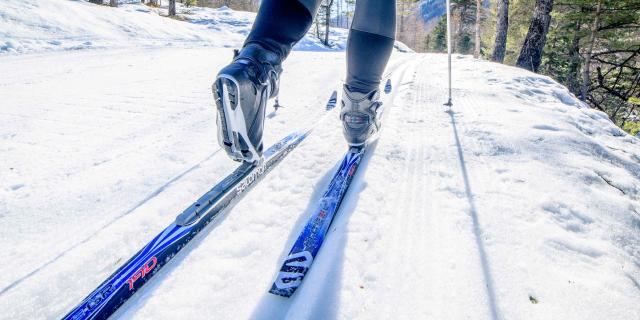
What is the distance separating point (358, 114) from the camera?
164 cm

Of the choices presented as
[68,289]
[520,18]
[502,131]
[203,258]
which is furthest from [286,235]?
[520,18]

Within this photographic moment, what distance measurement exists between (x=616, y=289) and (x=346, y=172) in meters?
0.92

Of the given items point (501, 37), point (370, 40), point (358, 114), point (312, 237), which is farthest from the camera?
point (501, 37)

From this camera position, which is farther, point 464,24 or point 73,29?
point 464,24

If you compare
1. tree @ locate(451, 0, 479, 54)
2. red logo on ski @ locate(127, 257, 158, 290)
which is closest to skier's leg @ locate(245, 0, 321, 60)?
red logo on ski @ locate(127, 257, 158, 290)

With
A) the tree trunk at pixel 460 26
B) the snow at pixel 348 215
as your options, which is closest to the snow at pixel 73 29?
the snow at pixel 348 215

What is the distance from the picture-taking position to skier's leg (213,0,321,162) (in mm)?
1156

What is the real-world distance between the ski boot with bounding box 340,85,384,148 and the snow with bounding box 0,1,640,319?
10 cm

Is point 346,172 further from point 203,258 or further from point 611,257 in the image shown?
point 611,257

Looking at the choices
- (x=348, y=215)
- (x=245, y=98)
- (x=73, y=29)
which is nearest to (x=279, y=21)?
(x=245, y=98)

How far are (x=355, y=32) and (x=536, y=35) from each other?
7501 millimetres

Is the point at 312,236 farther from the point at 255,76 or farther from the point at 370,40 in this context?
the point at 370,40

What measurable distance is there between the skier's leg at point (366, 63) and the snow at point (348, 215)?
15 centimetres

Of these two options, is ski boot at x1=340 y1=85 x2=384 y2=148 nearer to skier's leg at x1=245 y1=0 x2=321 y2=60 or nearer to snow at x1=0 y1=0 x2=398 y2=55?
skier's leg at x1=245 y1=0 x2=321 y2=60
